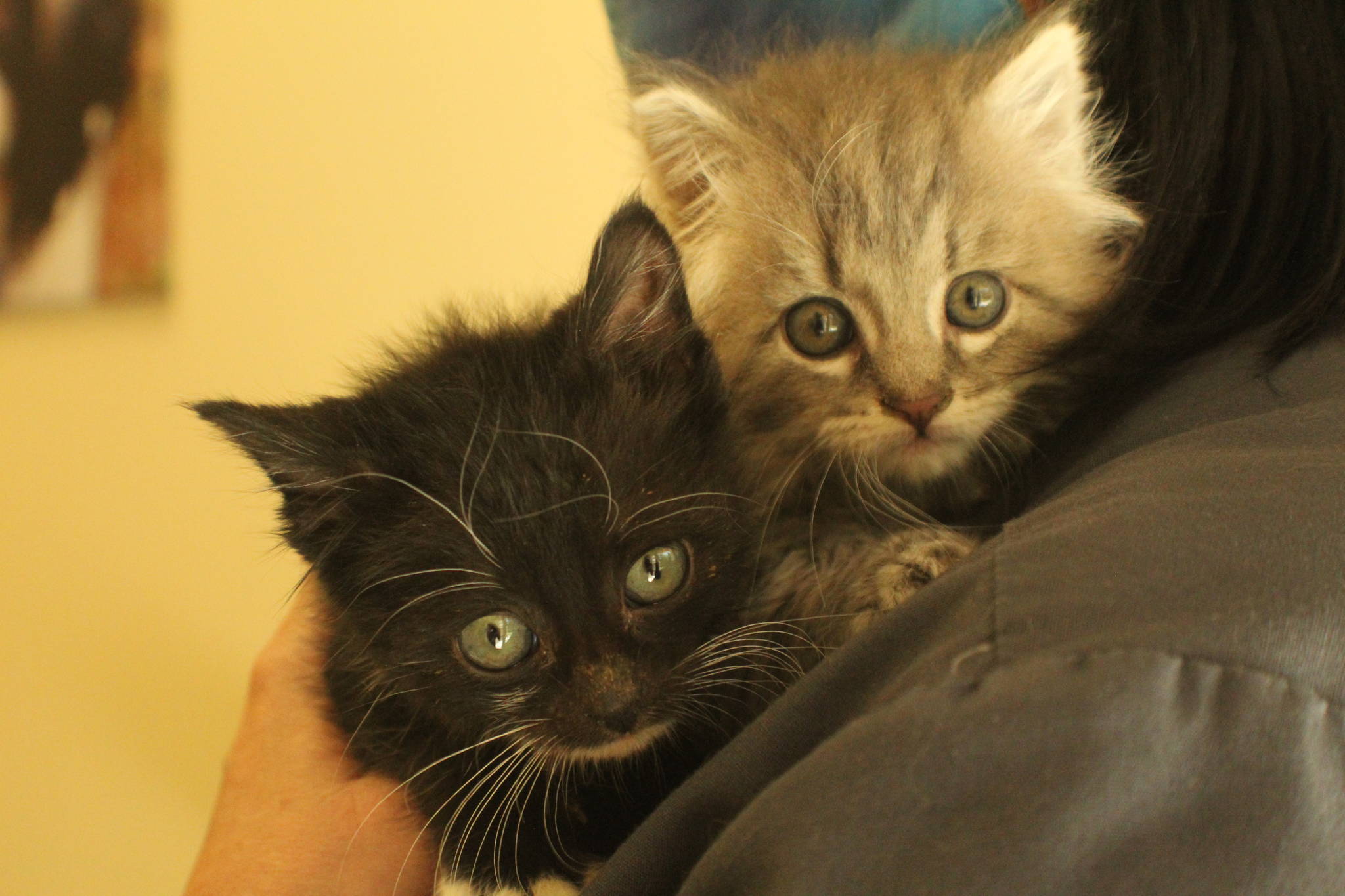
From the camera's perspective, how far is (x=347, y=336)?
2.22m

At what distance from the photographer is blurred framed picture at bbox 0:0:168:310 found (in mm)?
2084

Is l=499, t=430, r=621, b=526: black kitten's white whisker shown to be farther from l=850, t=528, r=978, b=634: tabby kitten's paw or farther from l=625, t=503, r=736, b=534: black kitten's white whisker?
l=850, t=528, r=978, b=634: tabby kitten's paw

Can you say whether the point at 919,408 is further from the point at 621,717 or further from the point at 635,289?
the point at 621,717

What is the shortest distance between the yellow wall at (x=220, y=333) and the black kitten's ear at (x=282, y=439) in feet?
3.54

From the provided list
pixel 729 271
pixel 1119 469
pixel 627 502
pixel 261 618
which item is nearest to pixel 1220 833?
pixel 1119 469

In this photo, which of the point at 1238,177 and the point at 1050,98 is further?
the point at 1050,98

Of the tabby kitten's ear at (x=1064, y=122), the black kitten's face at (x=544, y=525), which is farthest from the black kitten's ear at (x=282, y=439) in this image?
the tabby kitten's ear at (x=1064, y=122)

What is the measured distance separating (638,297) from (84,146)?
1.76 metres

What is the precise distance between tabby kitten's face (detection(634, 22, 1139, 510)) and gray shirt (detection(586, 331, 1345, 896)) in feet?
2.03

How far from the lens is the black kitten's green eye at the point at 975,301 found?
1187 millimetres

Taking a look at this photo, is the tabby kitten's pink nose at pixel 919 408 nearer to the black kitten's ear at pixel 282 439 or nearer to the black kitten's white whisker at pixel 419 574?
the black kitten's white whisker at pixel 419 574

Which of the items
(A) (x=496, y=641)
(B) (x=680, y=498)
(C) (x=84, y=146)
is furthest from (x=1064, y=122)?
(C) (x=84, y=146)

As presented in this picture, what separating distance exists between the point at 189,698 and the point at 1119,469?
7.62ft

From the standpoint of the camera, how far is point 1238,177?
97 cm
